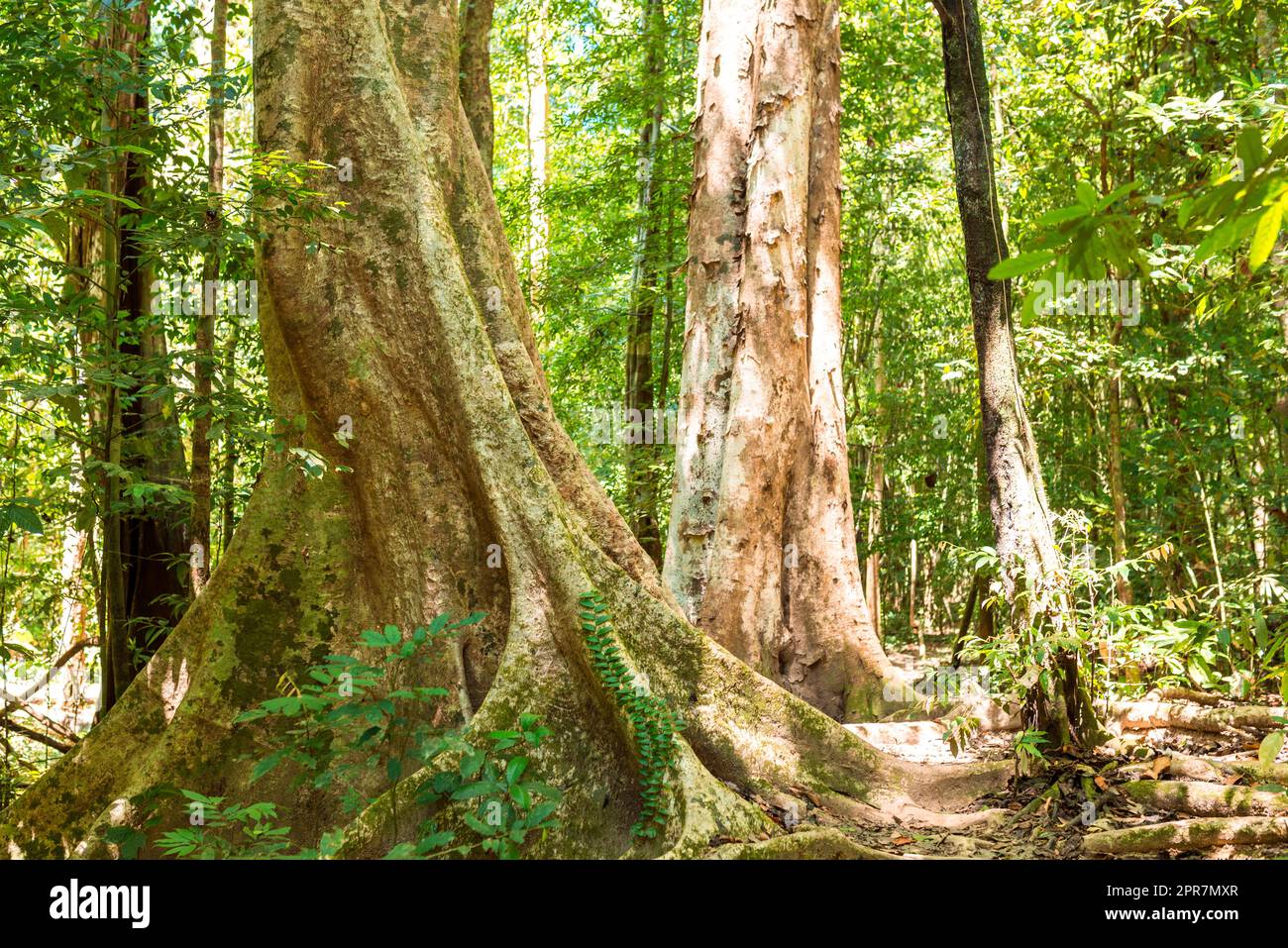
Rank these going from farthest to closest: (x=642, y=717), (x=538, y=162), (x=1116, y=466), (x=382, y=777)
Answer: (x=538, y=162)
(x=1116, y=466)
(x=382, y=777)
(x=642, y=717)

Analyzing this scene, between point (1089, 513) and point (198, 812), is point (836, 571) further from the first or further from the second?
point (1089, 513)

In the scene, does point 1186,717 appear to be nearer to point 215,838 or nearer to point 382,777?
point 382,777

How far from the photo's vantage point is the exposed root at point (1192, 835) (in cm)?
349

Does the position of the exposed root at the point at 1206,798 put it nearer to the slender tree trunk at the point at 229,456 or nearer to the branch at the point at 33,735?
the slender tree trunk at the point at 229,456

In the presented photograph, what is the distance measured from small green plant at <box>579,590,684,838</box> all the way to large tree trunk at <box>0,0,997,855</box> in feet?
0.32

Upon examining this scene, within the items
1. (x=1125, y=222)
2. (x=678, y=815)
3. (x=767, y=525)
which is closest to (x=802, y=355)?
(x=767, y=525)

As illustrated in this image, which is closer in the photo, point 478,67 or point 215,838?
point 215,838

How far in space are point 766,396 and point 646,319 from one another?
19.6 feet

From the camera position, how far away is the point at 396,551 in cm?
436

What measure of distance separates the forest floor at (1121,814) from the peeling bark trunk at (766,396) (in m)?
1.88

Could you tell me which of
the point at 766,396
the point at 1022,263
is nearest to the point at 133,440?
the point at 766,396

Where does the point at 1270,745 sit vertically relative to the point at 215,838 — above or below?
above

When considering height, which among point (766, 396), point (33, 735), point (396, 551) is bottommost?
point (33, 735)
